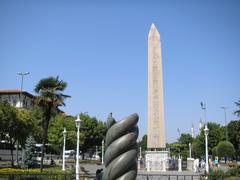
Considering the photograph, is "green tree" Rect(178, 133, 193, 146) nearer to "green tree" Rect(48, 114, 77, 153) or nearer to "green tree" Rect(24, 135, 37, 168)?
"green tree" Rect(48, 114, 77, 153)

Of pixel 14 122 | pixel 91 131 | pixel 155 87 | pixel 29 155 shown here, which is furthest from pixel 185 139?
pixel 155 87

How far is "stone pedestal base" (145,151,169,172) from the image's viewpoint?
3717 centimetres

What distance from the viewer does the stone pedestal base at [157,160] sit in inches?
1463

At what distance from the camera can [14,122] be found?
41.3m

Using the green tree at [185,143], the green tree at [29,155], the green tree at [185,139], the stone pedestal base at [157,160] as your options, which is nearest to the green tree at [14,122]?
the green tree at [29,155]

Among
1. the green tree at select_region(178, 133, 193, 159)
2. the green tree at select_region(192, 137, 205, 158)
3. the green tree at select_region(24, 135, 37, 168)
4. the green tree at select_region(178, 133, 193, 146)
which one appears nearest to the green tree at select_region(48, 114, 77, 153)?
the green tree at select_region(24, 135, 37, 168)

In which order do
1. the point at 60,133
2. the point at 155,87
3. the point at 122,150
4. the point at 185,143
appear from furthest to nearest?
the point at 185,143 < the point at 60,133 < the point at 155,87 < the point at 122,150

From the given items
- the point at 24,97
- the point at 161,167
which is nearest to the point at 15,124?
the point at 161,167

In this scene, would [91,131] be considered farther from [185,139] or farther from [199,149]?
[185,139]

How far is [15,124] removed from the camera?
4172 cm

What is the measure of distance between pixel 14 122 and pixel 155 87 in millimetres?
17526

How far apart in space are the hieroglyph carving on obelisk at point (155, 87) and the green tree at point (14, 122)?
16.4m

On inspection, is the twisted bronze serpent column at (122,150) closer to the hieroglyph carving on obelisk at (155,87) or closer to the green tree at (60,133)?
the hieroglyph carving on obelisk at (155,87)

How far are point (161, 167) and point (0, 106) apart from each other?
62.5 ft
